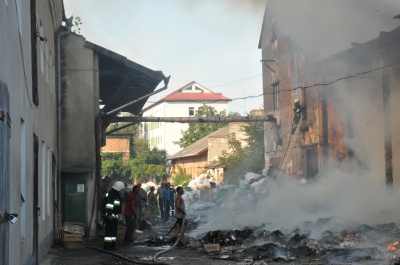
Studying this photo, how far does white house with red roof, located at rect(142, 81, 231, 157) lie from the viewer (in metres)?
98.9

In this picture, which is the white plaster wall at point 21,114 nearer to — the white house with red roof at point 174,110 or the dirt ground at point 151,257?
the dirt ground at point 151,257

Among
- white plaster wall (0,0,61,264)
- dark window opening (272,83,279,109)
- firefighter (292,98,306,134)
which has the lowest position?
white plaster wall (0,0,61,264)

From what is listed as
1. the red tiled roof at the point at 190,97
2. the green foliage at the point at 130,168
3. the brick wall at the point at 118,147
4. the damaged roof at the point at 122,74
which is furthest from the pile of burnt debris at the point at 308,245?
the red tiled roof at the point at 190,97

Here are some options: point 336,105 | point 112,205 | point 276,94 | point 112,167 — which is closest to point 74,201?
point 112,205

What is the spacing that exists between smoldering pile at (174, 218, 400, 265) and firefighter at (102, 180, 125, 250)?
186 centimetres

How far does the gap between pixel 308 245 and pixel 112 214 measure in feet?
14.9

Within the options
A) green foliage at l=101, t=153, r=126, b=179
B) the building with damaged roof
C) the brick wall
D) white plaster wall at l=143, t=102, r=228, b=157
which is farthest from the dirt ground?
white plaster wall at l=143, t=102, r=228, b=157

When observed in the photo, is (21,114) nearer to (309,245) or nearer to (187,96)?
(309,245)

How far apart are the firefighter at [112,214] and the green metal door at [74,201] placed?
142 inches

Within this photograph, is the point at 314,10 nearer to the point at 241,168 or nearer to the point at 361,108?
the point at 361,108

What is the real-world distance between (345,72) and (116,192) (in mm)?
11793

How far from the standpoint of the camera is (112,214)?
15148 mm

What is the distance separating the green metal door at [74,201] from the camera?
18.7 metres

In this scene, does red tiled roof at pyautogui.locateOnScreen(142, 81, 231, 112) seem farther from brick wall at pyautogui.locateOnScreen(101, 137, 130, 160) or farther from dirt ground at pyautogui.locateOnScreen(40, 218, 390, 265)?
dirt ground at pyautogui.locateOnScreen(40, 218, 390, 265)
